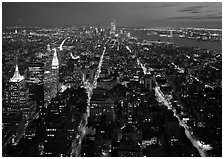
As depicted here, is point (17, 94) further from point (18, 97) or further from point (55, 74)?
point (55, 74)

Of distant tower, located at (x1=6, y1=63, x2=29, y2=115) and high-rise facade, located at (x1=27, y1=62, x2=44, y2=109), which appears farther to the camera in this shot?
high-rise facade, located at (x1=27, y1=62, x2=44, y2=109)

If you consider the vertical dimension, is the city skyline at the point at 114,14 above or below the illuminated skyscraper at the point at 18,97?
above

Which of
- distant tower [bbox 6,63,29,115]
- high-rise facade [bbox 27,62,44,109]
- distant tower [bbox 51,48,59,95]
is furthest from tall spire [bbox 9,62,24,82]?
distant tower [bbox 51,48,59,95]

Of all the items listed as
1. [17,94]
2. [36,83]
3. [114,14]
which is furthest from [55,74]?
[114,14]

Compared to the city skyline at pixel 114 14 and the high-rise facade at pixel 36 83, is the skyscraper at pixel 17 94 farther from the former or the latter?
the city skyline at pixel 114 14

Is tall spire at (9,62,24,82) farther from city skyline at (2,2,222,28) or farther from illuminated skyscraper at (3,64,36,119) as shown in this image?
city skyline at (2,2,222,28)

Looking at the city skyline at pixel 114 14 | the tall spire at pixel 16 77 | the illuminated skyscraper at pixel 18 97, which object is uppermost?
the city skyline at pixel 114 14

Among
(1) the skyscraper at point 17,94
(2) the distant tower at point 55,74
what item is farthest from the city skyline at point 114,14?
(1) the skyscraper at point 17,94

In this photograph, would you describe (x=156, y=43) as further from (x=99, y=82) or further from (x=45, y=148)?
(x=45, y=148)

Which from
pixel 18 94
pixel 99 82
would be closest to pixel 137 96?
pixel 99 82
